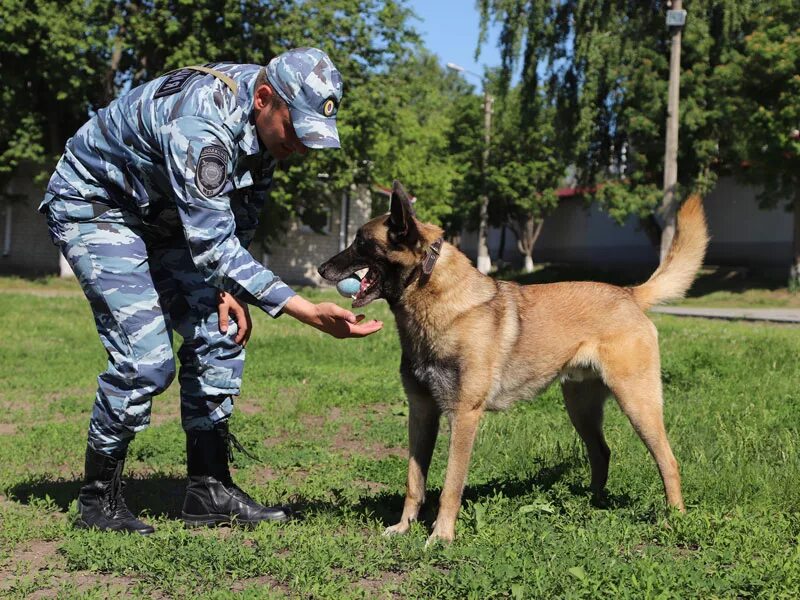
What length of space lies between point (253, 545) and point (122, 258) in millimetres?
1423

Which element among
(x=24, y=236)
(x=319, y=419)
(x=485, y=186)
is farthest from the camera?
(x=485, y=186)

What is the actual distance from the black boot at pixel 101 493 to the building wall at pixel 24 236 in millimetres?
25460

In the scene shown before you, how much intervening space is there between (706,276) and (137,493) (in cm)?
2436

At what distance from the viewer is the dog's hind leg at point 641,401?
4.12 meters

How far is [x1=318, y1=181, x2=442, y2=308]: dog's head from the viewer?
13.1 feet

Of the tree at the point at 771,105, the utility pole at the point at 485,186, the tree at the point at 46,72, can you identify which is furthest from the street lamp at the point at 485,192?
the tree at the point at 46,72

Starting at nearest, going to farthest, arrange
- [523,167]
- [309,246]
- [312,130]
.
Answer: [312,130]
[309,246]
[523,167]

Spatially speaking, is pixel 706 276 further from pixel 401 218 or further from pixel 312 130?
pixel 312 130

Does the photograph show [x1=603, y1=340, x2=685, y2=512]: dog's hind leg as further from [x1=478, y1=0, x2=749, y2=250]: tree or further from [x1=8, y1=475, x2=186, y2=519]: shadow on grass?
[x1=478, y1=0, x2=749, y2=250]: tree

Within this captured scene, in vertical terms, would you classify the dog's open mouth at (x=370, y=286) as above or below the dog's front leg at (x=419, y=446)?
above

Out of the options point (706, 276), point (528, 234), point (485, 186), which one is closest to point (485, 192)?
point (485, 186)

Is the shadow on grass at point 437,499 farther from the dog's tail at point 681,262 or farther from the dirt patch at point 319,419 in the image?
the dirt patch at point 319,419

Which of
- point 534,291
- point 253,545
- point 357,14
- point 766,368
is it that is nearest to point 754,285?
point 357,14

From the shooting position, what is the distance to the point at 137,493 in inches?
179
